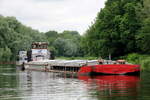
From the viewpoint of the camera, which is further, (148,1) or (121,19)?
(121,19)

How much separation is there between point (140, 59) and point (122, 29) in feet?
32.6

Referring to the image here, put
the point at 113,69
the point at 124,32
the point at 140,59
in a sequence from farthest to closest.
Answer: the point at 124,32 → the point at 140,59 → the point at 113,69

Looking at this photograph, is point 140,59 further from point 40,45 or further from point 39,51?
point 39,51

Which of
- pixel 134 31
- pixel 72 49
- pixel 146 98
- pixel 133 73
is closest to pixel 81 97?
pixel 146 98

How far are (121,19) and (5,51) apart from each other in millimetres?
47832

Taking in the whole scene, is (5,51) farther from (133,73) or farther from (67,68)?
(133,73)

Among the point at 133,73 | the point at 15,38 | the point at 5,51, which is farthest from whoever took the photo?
the point at 15,38

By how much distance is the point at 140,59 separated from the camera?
86.2m

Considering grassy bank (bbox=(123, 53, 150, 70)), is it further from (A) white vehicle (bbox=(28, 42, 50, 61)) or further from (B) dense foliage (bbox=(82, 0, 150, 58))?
(A) white vehicle (bbox=(28, 42, 50, 61))

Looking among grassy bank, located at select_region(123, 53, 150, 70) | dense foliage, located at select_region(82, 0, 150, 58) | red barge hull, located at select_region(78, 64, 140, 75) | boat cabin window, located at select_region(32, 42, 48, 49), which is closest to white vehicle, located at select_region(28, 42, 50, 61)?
boat cabin window, located at select_region(32, 42, 48, 49)

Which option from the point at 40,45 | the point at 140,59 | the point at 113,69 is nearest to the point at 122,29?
the point at 140,59

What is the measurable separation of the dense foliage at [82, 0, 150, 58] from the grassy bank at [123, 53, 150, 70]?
69.0 inches

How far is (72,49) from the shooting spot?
192 m

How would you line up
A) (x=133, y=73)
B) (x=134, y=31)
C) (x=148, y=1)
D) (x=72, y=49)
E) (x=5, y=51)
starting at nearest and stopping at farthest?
(x=133, y=73)
(x=148, y=1)
(x=134, y=31)
(x=5, y=51)
(x=72, y=49)
